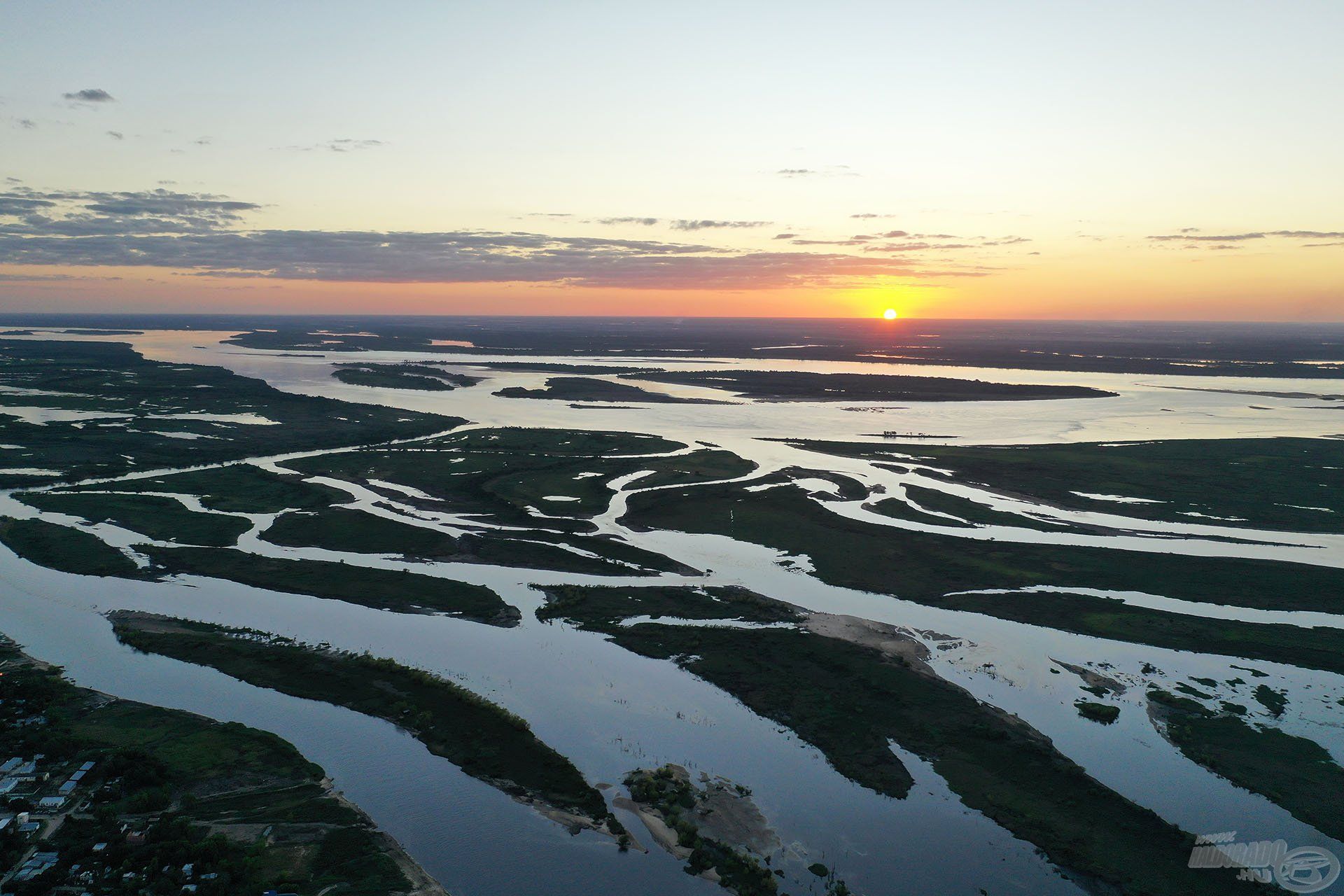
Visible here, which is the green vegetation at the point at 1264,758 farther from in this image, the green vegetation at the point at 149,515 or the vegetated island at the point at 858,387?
the vegetated island at the point at 858,387

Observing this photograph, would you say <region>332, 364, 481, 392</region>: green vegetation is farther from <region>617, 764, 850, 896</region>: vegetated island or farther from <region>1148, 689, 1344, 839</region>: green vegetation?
<region>1148, 689, 1344, 839</region>: green vegetation

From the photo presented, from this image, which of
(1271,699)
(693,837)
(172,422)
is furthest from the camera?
(172,422)

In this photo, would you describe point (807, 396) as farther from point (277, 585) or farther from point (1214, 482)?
point (277, 585)

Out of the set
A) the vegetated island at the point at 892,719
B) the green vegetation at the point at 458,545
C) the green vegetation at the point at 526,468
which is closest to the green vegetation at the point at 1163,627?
the vegetated island at the point at 892,719

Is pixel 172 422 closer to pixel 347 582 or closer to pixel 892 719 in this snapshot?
pixel 347 582

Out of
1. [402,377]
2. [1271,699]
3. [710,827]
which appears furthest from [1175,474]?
[402,377]

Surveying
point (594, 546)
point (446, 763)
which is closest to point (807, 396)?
point (594, 546)
